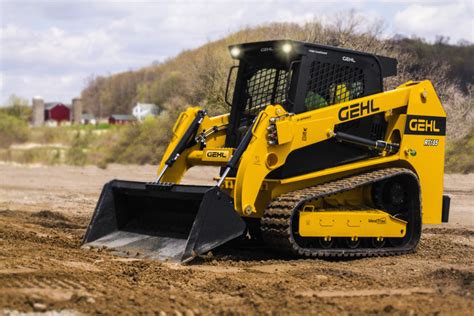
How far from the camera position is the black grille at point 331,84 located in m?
10.6

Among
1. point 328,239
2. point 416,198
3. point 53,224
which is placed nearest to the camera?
point 328,239

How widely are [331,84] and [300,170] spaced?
1278 millimetres

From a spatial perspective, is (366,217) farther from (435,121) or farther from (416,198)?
(435,121)

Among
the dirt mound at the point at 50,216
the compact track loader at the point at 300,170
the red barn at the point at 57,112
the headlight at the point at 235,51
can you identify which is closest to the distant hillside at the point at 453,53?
the dirt mound at the point at 50,216

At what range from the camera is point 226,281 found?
8.16m

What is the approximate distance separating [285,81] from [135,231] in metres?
2.79

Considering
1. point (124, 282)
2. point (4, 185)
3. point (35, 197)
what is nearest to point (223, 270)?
point (124, 282)

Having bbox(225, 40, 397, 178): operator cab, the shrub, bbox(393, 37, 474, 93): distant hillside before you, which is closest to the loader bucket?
bbox(225, 40, 397, 178): operator cab

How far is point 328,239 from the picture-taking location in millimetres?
10188

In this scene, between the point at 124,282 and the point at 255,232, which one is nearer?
the point at 124,282

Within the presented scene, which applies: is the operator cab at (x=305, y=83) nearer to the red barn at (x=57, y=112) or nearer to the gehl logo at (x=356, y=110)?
the gehl logo at (x=356, y=110)

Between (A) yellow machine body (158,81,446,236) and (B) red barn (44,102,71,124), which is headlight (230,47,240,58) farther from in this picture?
(B) red barn (44,102,71,124)

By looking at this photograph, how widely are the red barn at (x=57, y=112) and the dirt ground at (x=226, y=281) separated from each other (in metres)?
103

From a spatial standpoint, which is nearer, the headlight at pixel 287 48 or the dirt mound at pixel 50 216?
the headlight at pixel 287 48
